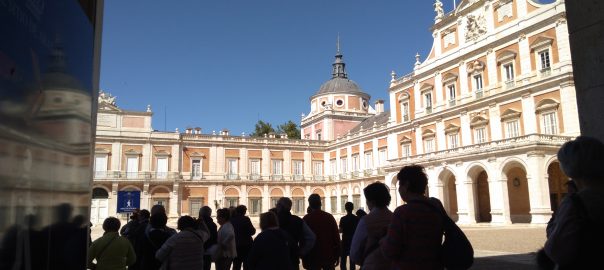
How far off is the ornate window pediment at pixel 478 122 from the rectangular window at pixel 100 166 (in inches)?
1100

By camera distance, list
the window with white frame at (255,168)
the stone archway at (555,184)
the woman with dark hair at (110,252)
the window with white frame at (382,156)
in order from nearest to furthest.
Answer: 1. the woman with dark hair at (110,252)
2. the stone archway at (555,184)
3. the window with white frame at (382,156)
4. the window with white frame at (255,168)

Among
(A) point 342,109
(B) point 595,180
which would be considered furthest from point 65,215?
(A) point 342,109

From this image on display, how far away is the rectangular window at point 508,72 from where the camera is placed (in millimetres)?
26141

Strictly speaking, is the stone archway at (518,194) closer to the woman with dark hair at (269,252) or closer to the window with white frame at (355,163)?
the window with white frame at (355,163)

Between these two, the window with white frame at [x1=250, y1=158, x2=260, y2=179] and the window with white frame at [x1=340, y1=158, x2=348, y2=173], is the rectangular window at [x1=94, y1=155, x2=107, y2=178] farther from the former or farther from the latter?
the window with white frame at [x1=340, y1=158, x2=348, y2=173]

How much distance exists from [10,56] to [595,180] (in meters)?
2.33

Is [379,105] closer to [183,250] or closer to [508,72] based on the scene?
[508,72]

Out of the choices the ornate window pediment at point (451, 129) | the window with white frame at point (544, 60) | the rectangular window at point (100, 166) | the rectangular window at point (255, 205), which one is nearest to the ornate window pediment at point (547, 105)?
the window with white frame at point (544, 60)

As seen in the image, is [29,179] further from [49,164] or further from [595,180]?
[595,180]

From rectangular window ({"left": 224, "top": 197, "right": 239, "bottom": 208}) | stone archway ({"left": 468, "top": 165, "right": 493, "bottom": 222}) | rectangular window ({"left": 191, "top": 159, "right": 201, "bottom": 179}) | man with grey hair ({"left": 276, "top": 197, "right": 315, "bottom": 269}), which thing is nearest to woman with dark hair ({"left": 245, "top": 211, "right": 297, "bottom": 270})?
man with grey hair ({"left": 276, "top": 197, "right": 315, "bottom": 269})

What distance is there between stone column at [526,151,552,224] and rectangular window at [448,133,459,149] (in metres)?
7.13

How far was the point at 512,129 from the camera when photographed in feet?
84.1

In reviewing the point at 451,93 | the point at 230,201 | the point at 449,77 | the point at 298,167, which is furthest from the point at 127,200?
the point at 449,77

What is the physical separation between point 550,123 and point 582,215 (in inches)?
975
